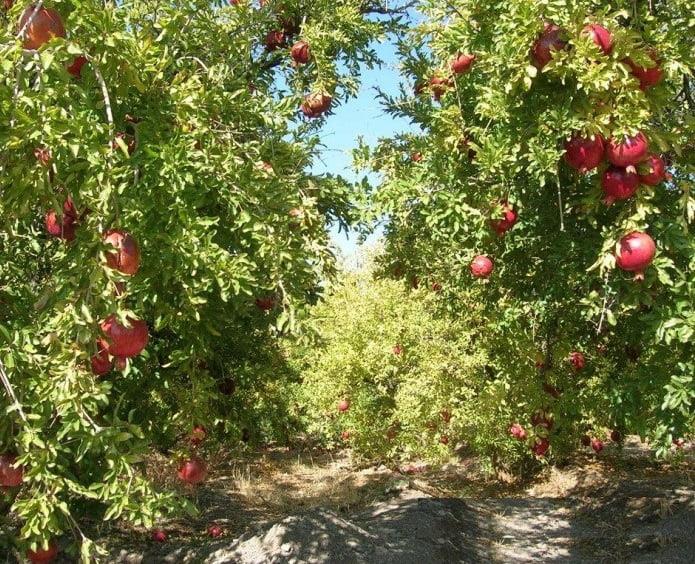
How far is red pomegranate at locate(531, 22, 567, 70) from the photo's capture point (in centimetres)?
250

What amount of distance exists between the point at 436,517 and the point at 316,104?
16.3 feet

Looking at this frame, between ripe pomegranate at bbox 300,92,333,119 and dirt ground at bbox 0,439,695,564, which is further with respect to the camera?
dirt ground at bbox 0,439,695,564

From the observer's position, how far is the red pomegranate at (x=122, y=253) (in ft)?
5.74

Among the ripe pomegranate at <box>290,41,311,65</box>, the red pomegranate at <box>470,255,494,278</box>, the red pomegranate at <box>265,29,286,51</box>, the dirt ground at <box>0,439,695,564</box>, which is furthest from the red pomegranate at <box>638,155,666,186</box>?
the dirt ground at <box>0,439,695,564</box>

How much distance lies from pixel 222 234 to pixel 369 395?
8.16 meters

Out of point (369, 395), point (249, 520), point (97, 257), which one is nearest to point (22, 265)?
point (97, 257)

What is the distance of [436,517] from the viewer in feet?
23.8

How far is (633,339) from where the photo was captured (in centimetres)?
355

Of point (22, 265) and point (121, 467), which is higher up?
point (22, 265)

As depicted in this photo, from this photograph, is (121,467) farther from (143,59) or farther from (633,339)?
(633,339)

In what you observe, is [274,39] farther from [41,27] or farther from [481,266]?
[41,27]

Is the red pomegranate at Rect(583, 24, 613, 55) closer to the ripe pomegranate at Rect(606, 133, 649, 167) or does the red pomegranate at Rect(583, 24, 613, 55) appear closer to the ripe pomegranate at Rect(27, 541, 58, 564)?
the ripe pomegranate at Rect(606, 133, 649, 167)

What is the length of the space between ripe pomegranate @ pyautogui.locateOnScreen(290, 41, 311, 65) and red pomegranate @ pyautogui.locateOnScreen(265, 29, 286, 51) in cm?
41

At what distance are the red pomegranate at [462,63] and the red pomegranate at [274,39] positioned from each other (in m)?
1.31
